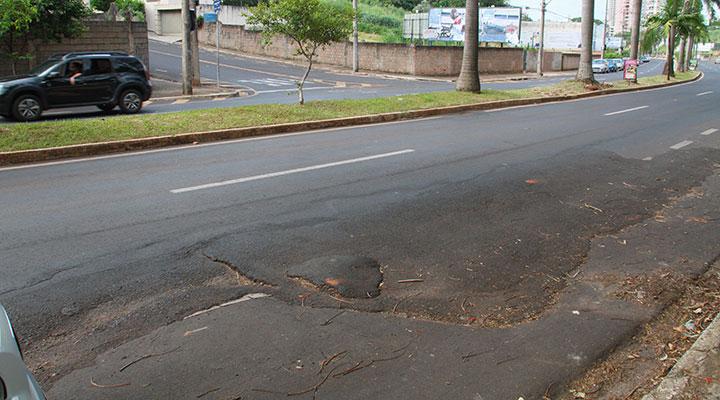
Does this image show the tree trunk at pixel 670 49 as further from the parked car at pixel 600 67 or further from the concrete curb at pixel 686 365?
the concrete curb at pixel 686 365

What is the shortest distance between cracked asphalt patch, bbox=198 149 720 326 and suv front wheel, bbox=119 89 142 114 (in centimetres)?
1285

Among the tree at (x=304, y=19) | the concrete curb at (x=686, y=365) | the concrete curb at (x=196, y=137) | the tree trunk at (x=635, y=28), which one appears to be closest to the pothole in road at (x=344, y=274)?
the concrete curb at (x=686, y=365)

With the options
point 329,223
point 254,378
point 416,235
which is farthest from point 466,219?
point 254,378

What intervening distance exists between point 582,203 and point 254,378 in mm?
5377

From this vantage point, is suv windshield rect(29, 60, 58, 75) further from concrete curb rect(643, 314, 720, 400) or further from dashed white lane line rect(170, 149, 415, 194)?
concrete curb rect(643, 314, 720, 400)

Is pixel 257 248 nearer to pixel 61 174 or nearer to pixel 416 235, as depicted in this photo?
pixel 416 235

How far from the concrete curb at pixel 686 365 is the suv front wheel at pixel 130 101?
1710cm

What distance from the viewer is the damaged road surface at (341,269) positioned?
3801 mm

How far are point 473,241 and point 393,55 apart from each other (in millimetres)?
39819

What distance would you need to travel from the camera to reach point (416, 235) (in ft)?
20.5

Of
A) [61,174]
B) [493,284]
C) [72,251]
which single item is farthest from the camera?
[61,174]

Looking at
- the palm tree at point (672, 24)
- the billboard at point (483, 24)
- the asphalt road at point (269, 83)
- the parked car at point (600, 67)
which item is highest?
the billboard at point (483, 24)

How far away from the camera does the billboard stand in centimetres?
5462

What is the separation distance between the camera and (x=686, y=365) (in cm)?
374
